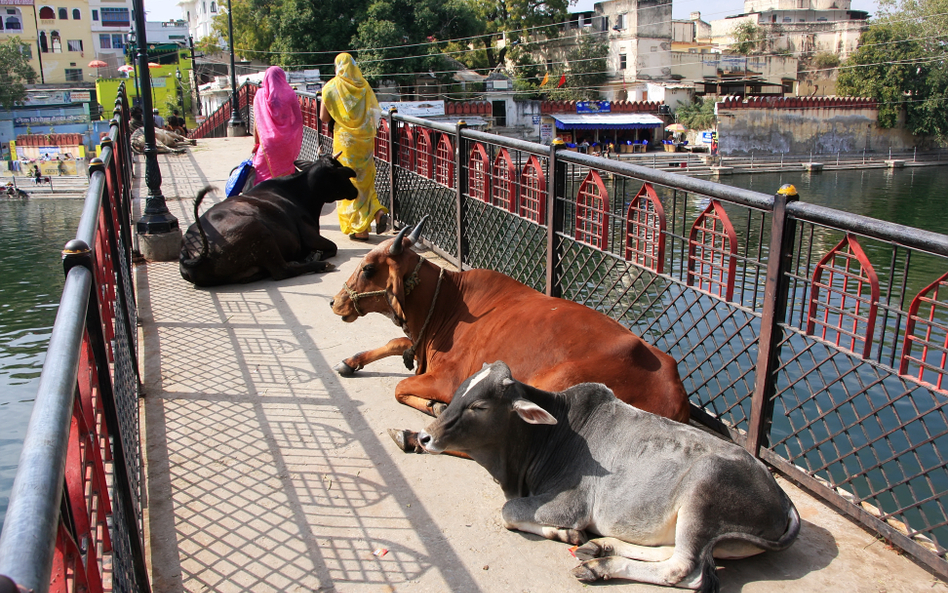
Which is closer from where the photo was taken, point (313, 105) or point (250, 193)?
point (250, 193)

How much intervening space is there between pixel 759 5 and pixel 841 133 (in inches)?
932

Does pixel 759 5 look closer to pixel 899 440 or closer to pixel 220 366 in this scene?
pixel 899 440

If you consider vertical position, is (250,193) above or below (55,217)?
above

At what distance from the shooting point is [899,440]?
352 inches

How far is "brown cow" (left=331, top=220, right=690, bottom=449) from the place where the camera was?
12.3 feet

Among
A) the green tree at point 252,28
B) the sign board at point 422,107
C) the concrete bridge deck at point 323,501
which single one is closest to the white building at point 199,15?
the green tree at point 252,28

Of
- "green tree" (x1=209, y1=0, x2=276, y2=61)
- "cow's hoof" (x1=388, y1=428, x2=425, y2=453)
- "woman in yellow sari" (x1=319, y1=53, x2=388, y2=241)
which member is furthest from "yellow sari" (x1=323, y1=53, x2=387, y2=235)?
"green tree" (x1=209, y1=0, x2=276, y2=61)

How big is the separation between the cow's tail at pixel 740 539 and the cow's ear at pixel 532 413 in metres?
0.78

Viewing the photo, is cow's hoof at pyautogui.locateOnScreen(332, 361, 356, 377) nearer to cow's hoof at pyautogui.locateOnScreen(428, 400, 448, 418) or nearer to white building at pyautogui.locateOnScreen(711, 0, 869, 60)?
cow's hoof at pyautogui.locateOnScreen(428, 400, 448, 418)

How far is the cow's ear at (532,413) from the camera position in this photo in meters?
3.16

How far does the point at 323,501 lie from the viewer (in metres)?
3.56

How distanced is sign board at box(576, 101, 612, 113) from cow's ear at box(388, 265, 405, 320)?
159 feet

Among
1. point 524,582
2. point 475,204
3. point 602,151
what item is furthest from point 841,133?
point 524,582

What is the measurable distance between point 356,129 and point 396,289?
441 cm
